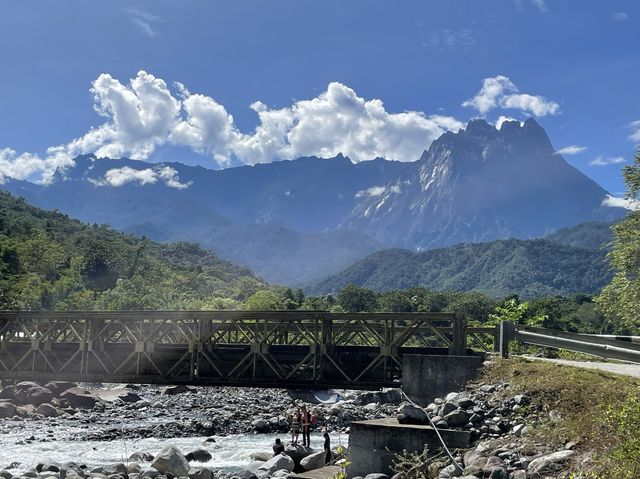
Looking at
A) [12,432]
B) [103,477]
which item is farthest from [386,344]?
[12,432]

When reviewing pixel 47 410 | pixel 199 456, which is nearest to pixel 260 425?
pixel 199 456

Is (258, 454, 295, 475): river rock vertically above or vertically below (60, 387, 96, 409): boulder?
above

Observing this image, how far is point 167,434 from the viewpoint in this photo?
33844 millimetres

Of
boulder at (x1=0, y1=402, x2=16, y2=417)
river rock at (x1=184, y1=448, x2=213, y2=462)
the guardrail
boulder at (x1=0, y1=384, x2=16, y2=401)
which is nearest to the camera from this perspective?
the guardrail

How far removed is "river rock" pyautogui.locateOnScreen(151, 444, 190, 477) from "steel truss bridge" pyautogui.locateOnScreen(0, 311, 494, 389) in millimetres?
4084

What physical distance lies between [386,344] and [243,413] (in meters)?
19.4

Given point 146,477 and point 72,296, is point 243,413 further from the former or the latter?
Result: point 72,296

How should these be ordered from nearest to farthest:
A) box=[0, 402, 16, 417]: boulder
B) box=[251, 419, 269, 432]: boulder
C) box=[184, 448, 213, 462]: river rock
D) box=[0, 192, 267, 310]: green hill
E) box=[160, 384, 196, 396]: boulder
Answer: box=[184, 448, 213, 462]: river rock, box=[251, 419, 269, 432]: boulder, box=[0, 402, 16, 417]: boulder, box=[160, 384, 196, 396]: boulder, box=[0, 192, 267, 310]: green hill

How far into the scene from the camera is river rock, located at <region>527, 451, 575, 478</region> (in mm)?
11727

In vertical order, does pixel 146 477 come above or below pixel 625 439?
below

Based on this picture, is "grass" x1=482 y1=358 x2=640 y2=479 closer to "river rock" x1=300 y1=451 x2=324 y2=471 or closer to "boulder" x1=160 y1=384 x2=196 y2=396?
"river rock" x1=300 y1=451 x2=324 y2=471

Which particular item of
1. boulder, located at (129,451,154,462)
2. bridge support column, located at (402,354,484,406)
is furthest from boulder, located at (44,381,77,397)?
bridge support column, located at (402,354,484,406)

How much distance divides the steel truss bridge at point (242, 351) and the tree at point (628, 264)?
51.0 feet

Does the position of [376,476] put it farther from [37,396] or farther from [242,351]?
[37,396]
